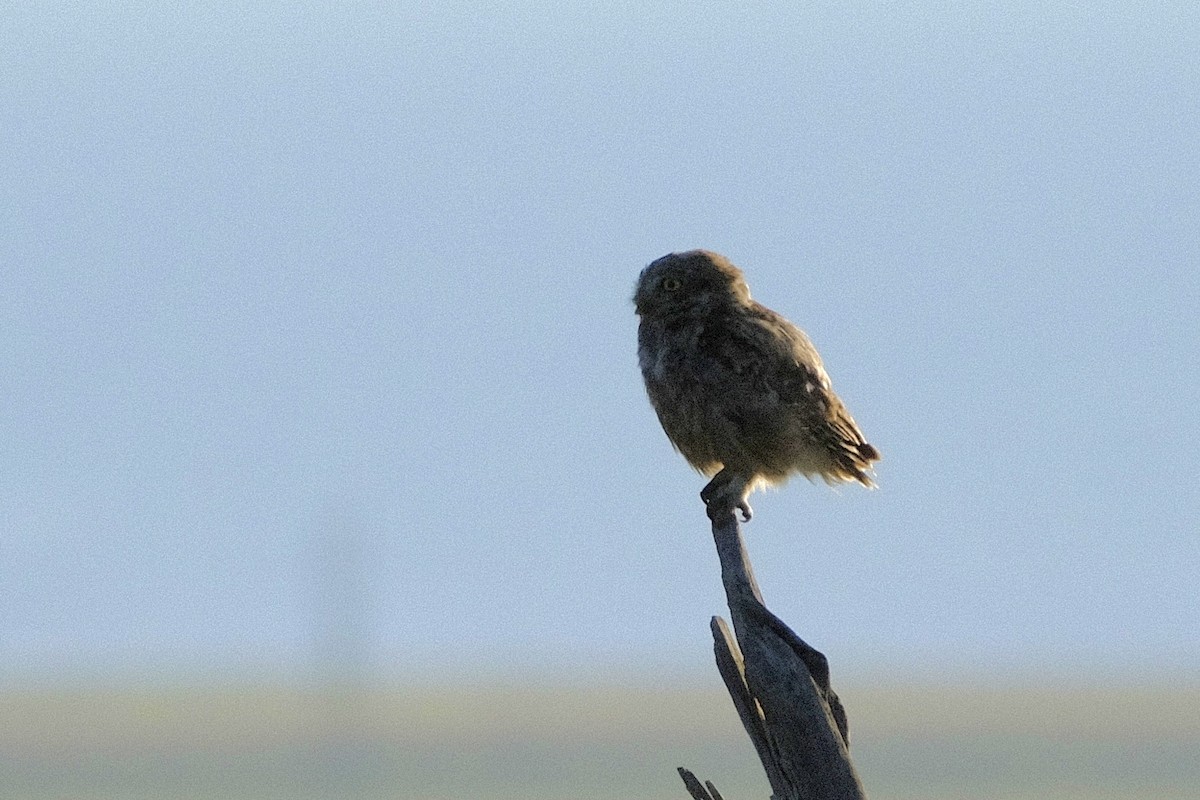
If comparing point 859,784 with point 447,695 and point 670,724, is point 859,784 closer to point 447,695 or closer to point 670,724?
point 670,724

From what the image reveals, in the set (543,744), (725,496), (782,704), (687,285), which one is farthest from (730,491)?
(543,744)

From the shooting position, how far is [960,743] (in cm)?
11819

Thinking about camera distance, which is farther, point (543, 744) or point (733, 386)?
point (543, 744)

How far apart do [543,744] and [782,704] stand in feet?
388

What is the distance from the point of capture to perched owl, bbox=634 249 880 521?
12078 millimetres

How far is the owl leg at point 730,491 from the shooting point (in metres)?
12.0

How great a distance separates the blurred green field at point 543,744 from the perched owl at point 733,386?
201 feet

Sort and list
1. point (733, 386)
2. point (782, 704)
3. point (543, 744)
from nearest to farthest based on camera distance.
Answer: point (782, 704)
point (733, 386)
point (543, 744)

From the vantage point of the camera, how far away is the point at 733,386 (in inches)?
473

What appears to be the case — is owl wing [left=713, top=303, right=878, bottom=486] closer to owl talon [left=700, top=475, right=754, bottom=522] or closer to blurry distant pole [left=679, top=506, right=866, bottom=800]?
owl talon [left=700, top=475, right=754, bottom=522]

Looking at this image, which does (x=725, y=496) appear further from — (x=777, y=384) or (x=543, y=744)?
(x=543, y=744)

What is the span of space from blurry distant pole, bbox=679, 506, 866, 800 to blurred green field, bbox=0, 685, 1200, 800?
6390 cm

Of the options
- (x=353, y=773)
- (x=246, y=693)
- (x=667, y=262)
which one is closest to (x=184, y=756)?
(x=353, y=773)

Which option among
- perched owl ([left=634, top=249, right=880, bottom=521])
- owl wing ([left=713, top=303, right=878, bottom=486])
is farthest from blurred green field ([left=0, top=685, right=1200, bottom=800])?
owl wing ([left=713, top=303, right=878, bottom=486])
